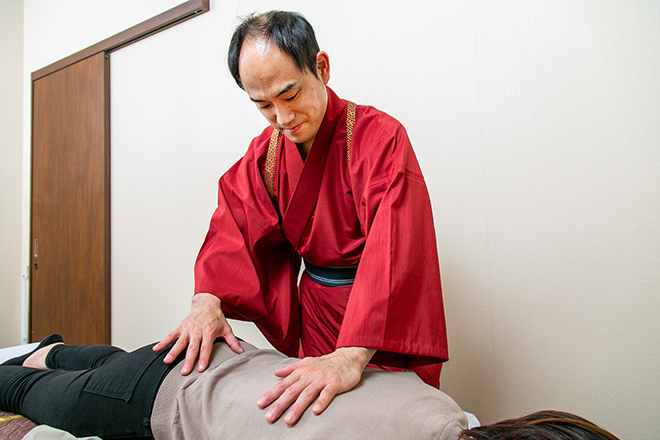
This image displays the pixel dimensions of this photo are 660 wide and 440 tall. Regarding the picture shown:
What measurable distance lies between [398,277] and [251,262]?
1.61 ft

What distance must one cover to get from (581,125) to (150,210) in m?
2.34

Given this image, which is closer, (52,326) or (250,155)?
(250,155)

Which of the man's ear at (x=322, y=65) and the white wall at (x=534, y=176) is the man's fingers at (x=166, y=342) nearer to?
the man's ear at (x=322, y=65)

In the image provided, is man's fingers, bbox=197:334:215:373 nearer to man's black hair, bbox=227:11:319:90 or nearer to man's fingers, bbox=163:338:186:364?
man's fingers, bbox=163:338:186:364

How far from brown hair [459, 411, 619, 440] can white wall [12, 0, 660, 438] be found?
910mm

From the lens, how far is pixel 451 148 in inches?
62.1

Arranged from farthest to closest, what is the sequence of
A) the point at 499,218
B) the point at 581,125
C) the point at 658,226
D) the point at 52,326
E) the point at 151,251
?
the point at 52,326, the point at 151,251, the point at 499,218, the point at 581,125, the point at 658,226

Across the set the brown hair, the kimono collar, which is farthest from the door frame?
the brown hair

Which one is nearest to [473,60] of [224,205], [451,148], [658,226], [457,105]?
[457,105]

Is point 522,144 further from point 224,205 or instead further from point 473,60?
point 224,205

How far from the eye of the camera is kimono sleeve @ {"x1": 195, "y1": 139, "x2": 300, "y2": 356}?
1.18m

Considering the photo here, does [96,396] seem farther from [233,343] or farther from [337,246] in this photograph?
[337,246]

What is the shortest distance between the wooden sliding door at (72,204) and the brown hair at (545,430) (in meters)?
2.79

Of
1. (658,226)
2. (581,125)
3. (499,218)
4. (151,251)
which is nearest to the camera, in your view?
(658,226)
